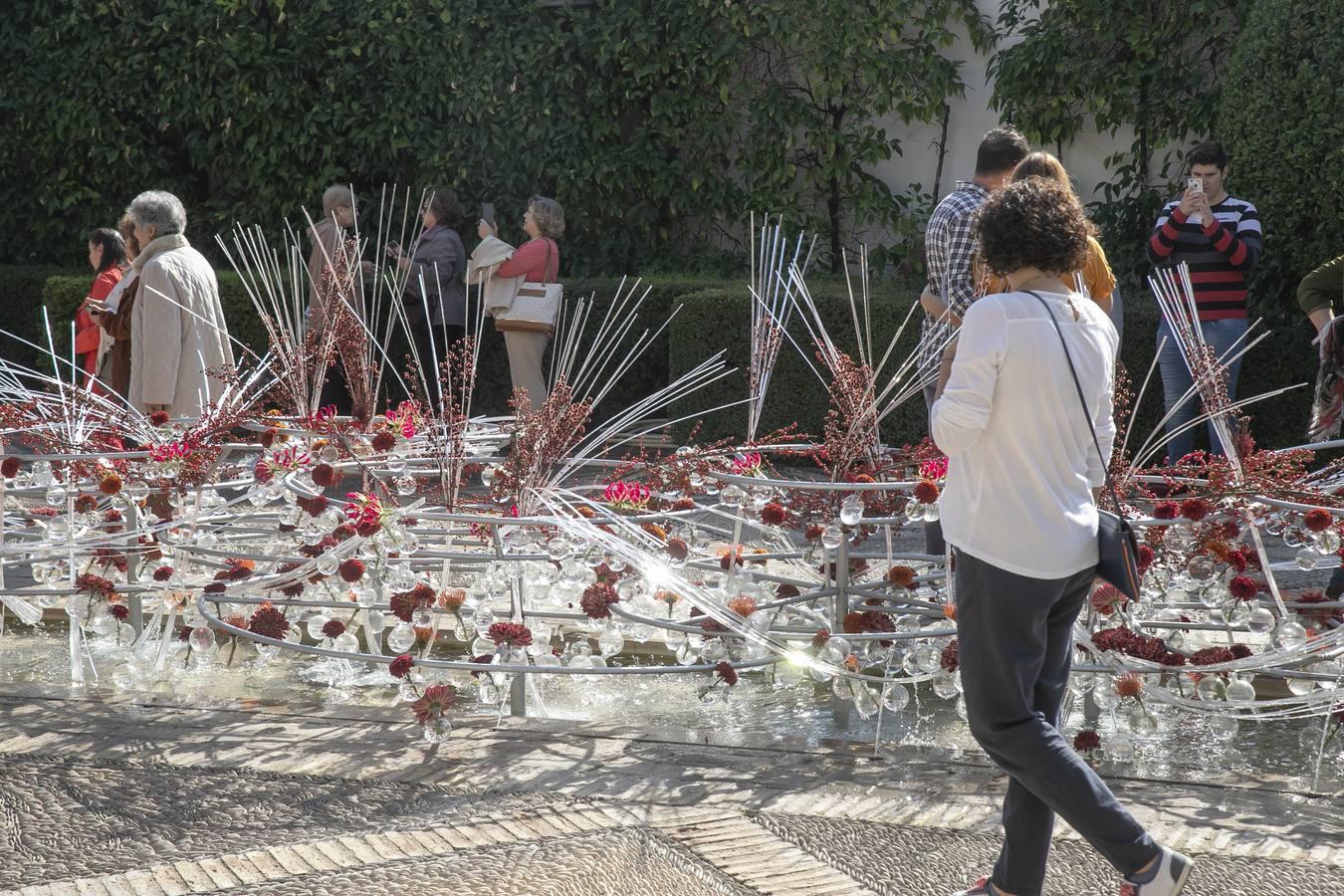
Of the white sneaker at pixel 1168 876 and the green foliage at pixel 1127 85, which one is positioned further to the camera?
the green foliage at pixel 1127 85

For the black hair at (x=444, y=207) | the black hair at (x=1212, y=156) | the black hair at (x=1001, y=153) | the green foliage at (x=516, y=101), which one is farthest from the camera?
the green foliage at (x=516, y=101)

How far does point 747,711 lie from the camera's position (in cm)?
400

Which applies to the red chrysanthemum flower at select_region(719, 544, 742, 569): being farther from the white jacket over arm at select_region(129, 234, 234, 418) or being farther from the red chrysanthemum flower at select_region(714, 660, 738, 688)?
the white jacket over arm at select_region(129, 234, 234, 418)

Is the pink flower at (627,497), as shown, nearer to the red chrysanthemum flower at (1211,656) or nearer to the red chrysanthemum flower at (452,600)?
the red chrysanthemum flower at (452,600)

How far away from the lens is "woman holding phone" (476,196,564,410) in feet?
25.1

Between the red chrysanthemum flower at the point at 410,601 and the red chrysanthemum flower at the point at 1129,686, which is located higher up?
the red chrysanthemum flower at the point at 410,601

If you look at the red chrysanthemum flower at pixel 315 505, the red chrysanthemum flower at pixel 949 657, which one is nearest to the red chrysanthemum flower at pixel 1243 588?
the red chrysanthemum flower at pixel 949 657

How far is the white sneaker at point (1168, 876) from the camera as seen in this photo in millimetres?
2449

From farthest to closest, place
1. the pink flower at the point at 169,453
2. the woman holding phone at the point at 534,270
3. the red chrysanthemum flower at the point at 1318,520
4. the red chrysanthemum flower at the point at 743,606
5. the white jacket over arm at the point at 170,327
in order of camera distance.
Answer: the woman holding phone at the point at 534,270 → the white jacket over arm at the point at 170,327 → the pink flower at the point at 169,453 → the red chrysanthemum flower at the point at 743,606 → the red chrysanthemum flower at the point at 1318,520

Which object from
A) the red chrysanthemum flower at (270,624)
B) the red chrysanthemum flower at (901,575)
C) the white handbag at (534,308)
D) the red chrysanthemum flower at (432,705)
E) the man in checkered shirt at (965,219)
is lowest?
the red chrysanthemum flower at (432,705)

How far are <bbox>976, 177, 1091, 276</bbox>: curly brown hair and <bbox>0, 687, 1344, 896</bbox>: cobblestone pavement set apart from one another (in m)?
1.16

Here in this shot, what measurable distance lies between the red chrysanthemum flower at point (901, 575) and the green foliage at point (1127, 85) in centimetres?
580

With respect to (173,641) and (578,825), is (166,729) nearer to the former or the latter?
(173,641)

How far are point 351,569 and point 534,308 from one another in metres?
4.29
